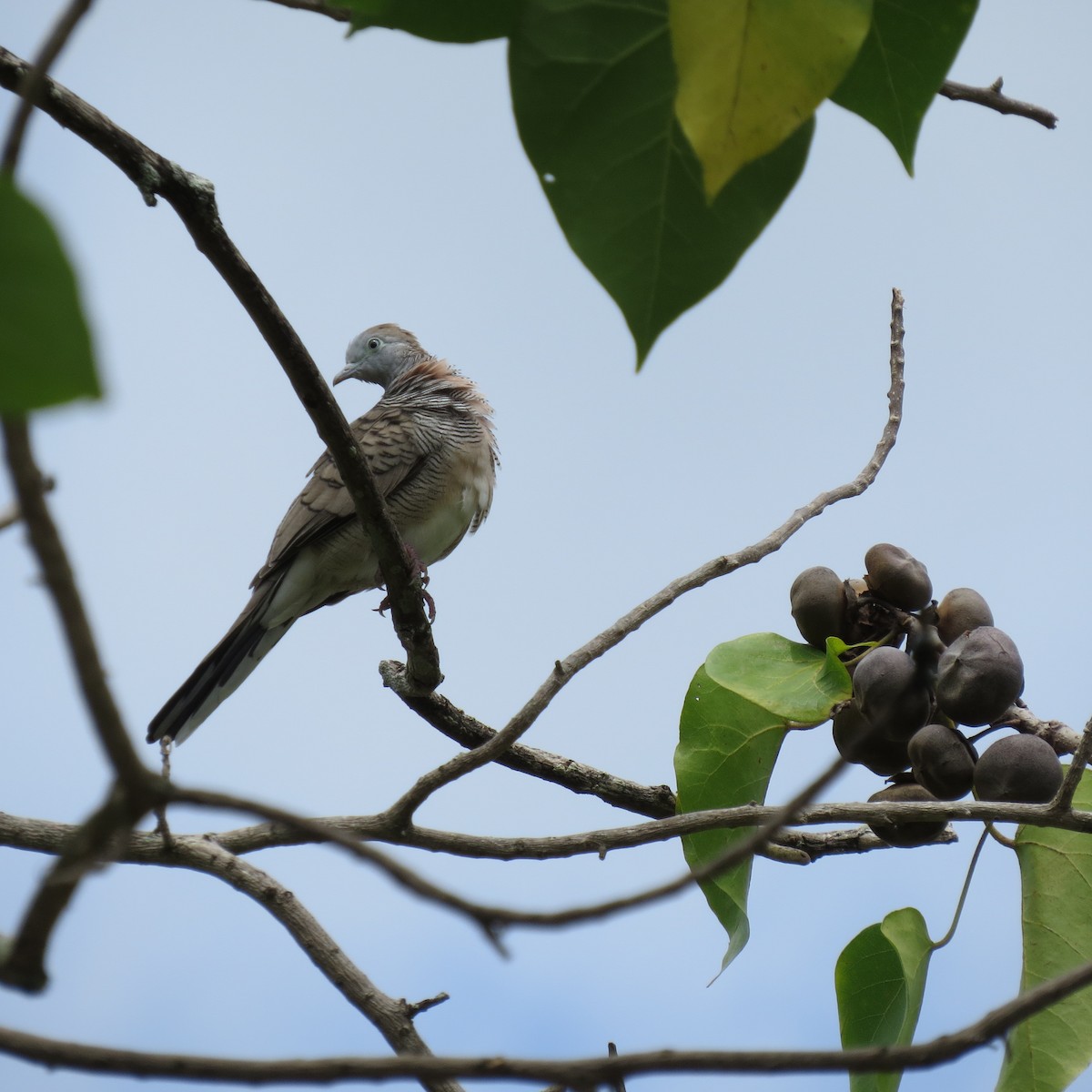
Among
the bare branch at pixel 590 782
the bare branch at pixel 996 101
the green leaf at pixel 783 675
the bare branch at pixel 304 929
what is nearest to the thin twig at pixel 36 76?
the bare branch at pixel 996 101

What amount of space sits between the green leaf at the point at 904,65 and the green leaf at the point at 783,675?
101cm

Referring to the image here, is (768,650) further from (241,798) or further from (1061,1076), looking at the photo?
(241,798)

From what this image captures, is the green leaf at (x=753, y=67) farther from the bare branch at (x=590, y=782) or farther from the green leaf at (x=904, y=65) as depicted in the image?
the bare branch at (x=590, y=782)

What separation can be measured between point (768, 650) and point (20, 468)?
1.39 meters

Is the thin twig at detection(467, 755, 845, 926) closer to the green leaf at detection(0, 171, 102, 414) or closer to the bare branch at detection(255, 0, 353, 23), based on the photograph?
the green leaf at detection(0, 171, 102, 414)

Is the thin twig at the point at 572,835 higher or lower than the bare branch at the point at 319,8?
lower

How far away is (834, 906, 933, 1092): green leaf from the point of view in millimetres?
1592

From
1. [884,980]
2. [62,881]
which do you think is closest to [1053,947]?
[884,980]

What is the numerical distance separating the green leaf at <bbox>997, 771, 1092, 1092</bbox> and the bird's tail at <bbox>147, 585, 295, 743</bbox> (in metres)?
2.83

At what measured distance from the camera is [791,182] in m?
0.54

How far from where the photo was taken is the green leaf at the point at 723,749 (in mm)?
1682

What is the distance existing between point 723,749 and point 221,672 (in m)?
2.62

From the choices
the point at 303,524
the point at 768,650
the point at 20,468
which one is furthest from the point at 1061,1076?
the point at 303,524

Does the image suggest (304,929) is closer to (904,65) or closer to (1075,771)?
(1075,771)
